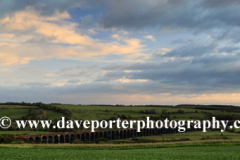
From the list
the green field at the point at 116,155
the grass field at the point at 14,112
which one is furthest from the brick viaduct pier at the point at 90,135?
the green field at the point at 116,155

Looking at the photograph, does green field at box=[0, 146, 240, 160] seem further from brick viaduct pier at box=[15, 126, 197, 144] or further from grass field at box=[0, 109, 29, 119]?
grass field at box=[0, 109, 29, 119]

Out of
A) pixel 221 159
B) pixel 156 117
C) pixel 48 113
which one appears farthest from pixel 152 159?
pixel 156 117

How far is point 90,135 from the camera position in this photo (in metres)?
131

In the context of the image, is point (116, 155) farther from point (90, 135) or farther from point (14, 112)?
point (14, 112)

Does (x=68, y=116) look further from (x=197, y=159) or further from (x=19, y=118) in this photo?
(x=197, y=159)

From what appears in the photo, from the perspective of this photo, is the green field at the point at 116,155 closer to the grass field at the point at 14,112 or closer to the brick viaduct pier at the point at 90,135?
the brick viaduct pier at the point at 90,135

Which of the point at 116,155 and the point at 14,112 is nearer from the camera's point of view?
the point at 116,155

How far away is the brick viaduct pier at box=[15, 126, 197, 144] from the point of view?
106131 mm

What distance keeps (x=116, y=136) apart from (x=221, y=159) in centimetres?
12101

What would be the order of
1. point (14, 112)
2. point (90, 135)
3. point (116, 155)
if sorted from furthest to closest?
1. point (14, 112)
2. point (90, 135)
3. point (116, 155)

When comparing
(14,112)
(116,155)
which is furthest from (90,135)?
(116,155)

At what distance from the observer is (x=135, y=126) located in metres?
161

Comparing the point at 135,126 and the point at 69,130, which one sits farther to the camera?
the point at 135,126

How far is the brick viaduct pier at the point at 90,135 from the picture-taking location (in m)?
106
